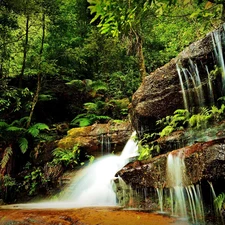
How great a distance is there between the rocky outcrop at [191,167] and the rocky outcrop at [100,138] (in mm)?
3727

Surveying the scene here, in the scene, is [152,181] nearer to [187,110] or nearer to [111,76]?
Result: [187,110]

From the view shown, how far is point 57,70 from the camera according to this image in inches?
400

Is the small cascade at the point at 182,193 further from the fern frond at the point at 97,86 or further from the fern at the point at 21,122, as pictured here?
the fern frond at the point at 97,86

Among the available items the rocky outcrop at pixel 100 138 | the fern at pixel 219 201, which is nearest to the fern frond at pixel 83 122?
the rocky outcrop at pixel 100 138

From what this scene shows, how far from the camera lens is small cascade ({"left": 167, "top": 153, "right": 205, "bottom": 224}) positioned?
3.81 m

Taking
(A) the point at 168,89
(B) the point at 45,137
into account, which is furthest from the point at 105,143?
(A) the point at 168,89

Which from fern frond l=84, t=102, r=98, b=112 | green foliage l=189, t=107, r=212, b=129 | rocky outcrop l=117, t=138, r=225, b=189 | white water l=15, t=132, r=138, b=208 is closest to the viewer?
rocky outcrop l=117, t=138, r=225, b=189

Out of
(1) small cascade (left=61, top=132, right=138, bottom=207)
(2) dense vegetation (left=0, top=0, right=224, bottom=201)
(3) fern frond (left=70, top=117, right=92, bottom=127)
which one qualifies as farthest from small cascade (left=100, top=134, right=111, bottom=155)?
(3) fern frond (left=70, top=117, right=92, bottom=127)

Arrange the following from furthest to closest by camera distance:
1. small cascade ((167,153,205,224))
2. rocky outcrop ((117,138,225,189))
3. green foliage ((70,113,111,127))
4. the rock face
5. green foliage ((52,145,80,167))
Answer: green foliage ((70,113,111,127)) < green foliage ((52,145,80,167)) < the rock face < small cascade ((167,153,205,224)) < rocky outcrop ((117,138,225,189))

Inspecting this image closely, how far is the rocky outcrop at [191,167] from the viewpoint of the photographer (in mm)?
3566

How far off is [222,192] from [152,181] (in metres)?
1.25

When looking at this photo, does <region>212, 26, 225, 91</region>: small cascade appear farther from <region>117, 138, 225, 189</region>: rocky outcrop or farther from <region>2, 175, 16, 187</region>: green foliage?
<region>2, 175, 16, 187</region>: green foliage

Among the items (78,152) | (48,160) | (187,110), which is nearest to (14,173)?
(48,160)

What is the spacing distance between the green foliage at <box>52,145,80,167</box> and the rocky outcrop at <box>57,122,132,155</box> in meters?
0.27
